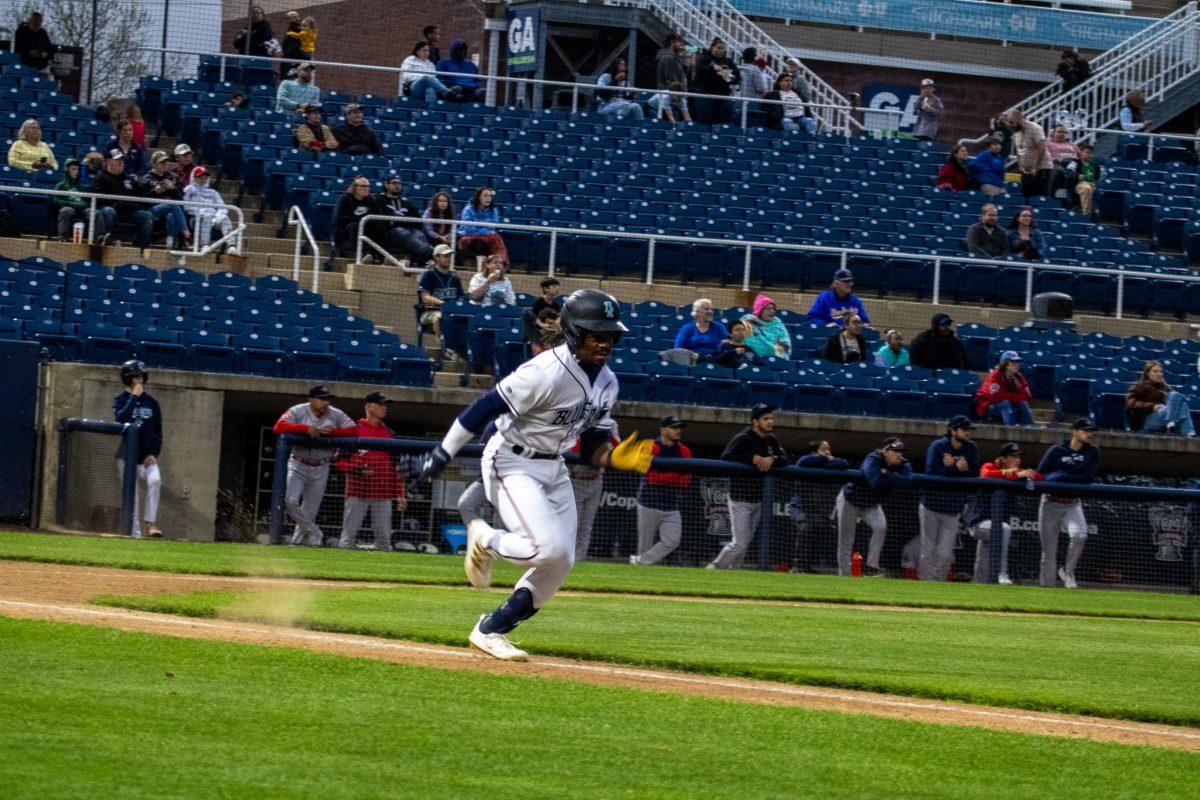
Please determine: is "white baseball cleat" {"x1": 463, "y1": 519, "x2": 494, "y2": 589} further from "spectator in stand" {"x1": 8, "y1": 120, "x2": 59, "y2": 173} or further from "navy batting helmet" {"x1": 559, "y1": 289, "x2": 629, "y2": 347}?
"spectator in stand" {"x1": 8, "y1": 120, "x2": 59, "y2": 173}

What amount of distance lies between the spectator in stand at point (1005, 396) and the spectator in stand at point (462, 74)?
34.8ft

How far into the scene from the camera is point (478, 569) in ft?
28.3

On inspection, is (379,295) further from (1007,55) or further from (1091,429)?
(1007,55)

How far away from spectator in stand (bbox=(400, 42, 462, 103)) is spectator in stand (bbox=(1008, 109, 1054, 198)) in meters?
8.83

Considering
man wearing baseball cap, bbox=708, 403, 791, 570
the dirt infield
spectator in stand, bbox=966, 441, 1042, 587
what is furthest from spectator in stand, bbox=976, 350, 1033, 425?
the dirt infield

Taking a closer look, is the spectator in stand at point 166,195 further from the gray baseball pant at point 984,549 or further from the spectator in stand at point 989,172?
the spectator in stand at point 989,172

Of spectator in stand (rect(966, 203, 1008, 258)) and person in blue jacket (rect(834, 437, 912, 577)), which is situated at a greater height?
spectator in stand (rect(966, 203, 1008, 258))

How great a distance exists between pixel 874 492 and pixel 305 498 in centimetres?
555

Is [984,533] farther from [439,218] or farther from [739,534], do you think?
[439,218]

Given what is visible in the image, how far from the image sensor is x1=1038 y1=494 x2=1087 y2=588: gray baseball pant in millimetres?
17375

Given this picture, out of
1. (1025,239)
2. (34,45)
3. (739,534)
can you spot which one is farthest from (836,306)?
(34,45)

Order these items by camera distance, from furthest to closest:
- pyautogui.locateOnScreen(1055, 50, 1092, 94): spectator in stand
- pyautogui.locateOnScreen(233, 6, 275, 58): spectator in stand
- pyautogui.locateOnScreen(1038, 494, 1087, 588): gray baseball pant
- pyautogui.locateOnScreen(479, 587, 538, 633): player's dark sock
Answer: pyautogui.locateOnScreen(1055, 50, 1092, 94): spectator in stand, pyautogui.locateOnScreen(233, 6, 275, 58): spectator in stand, pyautogui.locateOnScreen(1038, 494, 1087, 588): gray baseball pant, pyautogui.locateOnScreen(479, 587, 538, 633): player's dark sock

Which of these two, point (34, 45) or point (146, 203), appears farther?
point (34, 45)

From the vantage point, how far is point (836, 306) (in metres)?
21.9
